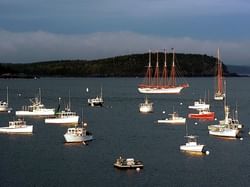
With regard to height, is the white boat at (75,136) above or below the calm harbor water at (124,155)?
above

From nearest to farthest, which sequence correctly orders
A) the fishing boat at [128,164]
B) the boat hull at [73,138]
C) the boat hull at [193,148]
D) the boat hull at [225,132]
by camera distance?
the fishing boat at [128,164] → the boat hull at [193,148] → the boat hull at [73,138] → the boat hull at [225,132]

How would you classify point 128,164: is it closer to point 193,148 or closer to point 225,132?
point 193,148

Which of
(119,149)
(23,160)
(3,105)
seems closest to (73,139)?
(119,149)

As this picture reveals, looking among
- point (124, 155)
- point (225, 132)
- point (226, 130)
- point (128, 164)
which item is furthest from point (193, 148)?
point (226, 130)

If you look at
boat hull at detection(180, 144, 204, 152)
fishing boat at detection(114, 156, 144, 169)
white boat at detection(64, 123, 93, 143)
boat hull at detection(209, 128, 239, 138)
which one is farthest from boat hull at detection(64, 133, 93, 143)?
boat hull at detection(209, 128, 239, 138)

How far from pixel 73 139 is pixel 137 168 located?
17.6m

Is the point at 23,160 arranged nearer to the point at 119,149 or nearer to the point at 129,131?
the point at 119,149

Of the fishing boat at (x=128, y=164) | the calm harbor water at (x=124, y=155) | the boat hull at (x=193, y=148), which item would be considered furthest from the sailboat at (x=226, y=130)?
the fishing boat at (x=128, y=164)

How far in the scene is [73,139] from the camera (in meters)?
73.2

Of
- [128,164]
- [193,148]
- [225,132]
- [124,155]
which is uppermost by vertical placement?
[225,132]

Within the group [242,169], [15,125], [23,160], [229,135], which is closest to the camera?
Answer: [242,169]

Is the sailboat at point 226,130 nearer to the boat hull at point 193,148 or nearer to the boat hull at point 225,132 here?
the boat hull at point 225,132

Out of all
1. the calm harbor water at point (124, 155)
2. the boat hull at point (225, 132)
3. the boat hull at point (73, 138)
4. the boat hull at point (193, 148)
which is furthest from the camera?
the boat hull at point (225, 132)

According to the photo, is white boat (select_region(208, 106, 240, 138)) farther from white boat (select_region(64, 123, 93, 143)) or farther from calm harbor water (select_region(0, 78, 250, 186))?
white boat (select_region(64, 123, 93, 143))
